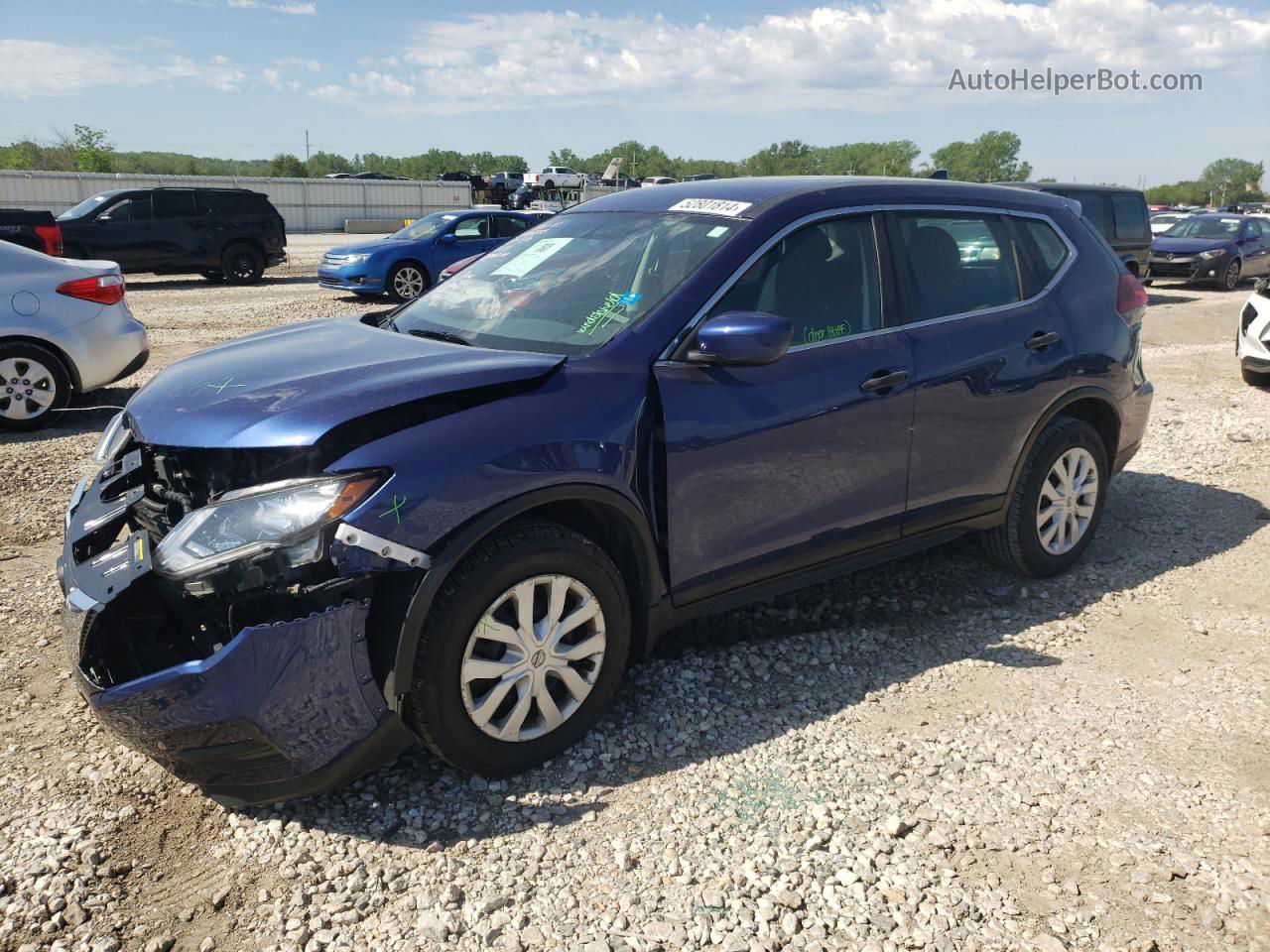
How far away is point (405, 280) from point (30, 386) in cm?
849

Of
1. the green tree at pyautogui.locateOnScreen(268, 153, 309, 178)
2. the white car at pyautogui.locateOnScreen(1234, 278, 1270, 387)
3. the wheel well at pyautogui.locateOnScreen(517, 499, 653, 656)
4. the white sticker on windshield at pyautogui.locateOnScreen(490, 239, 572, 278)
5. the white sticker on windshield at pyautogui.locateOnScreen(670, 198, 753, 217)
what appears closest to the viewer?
the wheel well at pyautogui.locateOnScreen(517, 499, 653, 656)

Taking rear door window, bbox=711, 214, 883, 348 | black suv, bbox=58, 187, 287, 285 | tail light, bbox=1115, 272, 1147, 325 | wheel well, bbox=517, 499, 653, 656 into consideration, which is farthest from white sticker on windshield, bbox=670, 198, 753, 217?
black suv, bbox=58, 187, 287, 285

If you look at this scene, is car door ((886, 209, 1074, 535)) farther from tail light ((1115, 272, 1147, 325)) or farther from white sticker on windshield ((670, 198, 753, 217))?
white sticker on windshield ((670, 198, 753, 217))

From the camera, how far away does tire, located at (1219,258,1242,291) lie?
2058 centimetres

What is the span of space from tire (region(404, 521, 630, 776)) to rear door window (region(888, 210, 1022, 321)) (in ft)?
6.07

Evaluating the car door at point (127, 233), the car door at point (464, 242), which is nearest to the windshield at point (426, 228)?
the car door at point (464, 242)

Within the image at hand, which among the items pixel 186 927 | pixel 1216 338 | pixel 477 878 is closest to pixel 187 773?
pixel 186 927

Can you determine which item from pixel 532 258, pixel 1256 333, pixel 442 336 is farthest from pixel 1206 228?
pixel 442 336

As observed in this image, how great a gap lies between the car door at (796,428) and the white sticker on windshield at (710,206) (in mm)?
229

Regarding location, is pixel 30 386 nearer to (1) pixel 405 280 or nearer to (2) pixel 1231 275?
(1) pixel 405 280

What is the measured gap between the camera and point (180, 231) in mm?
17891

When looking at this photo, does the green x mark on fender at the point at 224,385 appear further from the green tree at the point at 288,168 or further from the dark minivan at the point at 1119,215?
the green tree at the point at 288,168

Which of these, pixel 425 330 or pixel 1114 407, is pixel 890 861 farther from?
pixel 1114 407

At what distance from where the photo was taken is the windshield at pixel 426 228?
1595cm
